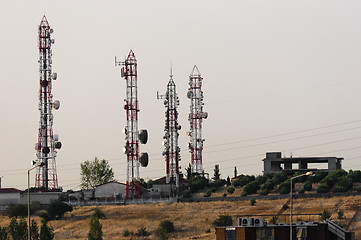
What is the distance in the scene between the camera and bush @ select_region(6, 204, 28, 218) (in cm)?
14438

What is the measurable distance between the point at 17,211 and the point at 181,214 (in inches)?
1338

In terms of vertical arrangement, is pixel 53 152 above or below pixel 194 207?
above

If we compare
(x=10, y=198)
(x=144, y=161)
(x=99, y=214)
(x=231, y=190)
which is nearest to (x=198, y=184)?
(x=231, y=190)

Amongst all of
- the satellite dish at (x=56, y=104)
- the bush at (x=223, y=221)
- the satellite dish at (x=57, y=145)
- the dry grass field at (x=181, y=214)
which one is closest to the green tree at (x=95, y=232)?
the dry grass field at (x=181, y=214)

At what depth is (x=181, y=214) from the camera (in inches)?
5148

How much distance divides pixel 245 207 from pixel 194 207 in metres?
9.88

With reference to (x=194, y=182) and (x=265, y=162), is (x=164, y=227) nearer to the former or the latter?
(x=194, y=182)

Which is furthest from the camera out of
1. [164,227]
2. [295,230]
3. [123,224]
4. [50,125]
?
[50,125]

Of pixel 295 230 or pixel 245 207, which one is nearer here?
pixel 295 230

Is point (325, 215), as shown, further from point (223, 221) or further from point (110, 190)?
point (110, 190)

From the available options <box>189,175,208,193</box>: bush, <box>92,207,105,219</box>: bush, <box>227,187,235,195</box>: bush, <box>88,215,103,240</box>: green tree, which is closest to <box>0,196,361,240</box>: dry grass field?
<box>92,207,105,219</box>: bush

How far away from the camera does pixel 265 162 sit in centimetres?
16762

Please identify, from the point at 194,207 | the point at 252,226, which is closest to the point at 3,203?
the point at 194,207

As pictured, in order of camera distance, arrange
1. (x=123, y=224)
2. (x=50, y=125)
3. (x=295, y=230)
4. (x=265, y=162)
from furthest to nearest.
A: (x=265, y=162) → (x=50, y=125) → (x=123, y=224) → (x=295, y=230)
